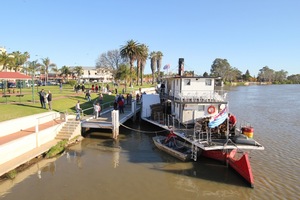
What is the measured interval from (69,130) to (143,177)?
853 cm

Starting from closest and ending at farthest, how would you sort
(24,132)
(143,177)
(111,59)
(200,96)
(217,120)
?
(143,177) < (217,120) < (24,132) < (200,96) < (111,59)

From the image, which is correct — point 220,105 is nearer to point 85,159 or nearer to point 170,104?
point 170,104

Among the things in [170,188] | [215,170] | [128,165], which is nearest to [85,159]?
[128,165]

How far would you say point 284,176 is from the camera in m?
14.4

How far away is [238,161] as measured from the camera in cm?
1411

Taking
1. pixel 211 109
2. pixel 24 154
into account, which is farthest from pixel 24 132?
pixel 211 109

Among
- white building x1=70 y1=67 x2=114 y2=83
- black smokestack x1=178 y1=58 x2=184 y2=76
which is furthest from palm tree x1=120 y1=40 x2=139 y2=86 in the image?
white building x1=70 y1=67 x2=114 y2=83

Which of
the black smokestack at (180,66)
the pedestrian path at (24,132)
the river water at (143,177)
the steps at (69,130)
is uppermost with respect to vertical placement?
the black smokestack at (180,66)

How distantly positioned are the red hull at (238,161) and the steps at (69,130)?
10.1 metres

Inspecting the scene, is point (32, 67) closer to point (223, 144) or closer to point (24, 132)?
point (24, 132)

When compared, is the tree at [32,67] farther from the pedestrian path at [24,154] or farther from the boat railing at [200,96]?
the boat railing at [200,96]

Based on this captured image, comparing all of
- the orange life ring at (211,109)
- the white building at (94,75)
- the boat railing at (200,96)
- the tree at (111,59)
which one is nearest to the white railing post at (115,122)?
the boat railing at (200,96)

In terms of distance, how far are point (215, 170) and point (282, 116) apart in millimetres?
25450

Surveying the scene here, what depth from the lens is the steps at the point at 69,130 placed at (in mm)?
18706
